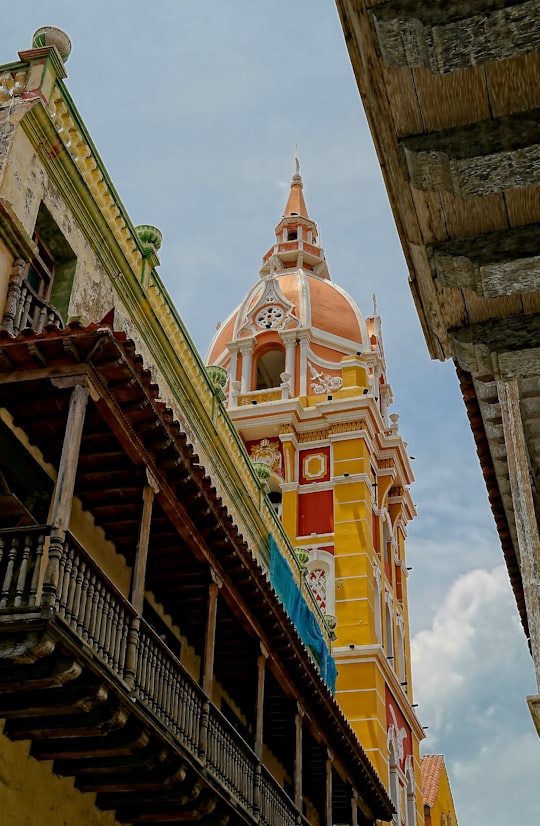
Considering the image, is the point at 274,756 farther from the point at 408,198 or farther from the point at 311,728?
the point at 408,198

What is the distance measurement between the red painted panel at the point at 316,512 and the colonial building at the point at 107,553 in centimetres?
1107

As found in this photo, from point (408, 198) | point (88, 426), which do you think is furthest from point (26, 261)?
point (408, 198)

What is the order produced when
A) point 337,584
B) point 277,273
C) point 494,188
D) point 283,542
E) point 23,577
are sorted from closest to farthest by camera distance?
point 494,188 → point 23,577 → point 283,542 → point 337,584 → point 277,273

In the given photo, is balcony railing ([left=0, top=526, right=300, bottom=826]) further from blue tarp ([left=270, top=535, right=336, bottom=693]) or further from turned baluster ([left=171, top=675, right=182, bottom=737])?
blue tarp ([left=270, top=535, right=336, bottom=693])

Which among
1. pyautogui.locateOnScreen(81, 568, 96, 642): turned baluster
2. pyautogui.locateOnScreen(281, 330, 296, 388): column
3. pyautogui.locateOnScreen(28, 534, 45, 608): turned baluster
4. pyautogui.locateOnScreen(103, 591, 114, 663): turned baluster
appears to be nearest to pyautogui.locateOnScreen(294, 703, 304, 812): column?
pyautogui.locateOnScreen(103, 591, 114, 663): turned baluster

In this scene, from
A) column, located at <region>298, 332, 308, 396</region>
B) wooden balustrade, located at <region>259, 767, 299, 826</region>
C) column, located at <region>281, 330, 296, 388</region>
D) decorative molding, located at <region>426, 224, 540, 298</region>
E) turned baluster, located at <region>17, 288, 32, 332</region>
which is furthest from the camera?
column, located at <region>281, 330, 296, 388</region>

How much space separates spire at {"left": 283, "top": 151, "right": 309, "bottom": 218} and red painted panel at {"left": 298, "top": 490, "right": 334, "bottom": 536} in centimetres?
1655

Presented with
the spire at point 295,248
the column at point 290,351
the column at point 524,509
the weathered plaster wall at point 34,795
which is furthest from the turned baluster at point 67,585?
the spire at point 295,248

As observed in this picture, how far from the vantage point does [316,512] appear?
88.0ft

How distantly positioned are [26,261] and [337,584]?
16.6 metres

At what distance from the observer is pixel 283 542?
2017cm

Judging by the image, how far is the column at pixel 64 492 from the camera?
6.82m

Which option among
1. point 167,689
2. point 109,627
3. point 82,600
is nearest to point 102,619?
point 109,627

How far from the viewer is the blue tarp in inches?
717
